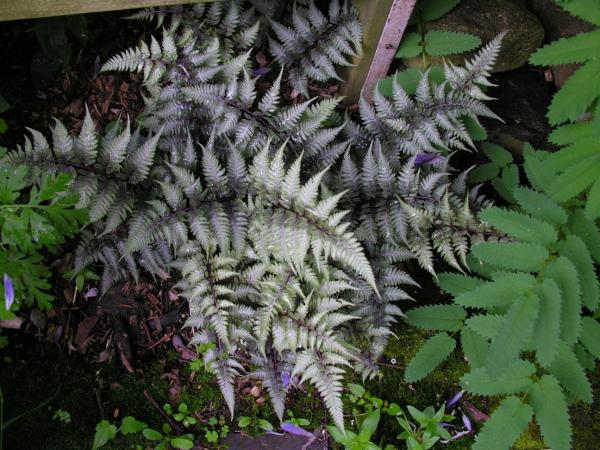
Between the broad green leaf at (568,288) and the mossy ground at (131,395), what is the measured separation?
1082mm

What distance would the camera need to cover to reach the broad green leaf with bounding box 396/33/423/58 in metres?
3.50

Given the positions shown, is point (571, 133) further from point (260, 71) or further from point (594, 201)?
point (260, 71)

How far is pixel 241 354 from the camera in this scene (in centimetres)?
332

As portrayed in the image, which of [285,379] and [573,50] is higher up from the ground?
[573,50]

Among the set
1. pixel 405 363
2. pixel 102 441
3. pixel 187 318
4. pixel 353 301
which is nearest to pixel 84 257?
pixel 187 318

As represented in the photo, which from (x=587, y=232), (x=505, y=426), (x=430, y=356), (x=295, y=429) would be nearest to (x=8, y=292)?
(x=295, y=429)

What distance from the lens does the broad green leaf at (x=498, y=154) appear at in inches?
144

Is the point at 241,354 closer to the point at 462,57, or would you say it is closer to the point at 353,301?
the point at 353,301

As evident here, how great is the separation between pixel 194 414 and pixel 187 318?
0.55 meters

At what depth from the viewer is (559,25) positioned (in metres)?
4.11

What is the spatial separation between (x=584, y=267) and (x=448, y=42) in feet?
5.25

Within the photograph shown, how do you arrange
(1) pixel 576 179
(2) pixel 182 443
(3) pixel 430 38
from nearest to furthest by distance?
(1) pixel 576 179 < (2) pixel 182 443 < (3) pixel 430 38

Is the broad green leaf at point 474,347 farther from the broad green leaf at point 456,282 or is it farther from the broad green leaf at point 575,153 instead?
the broad green leaf at point 575,153

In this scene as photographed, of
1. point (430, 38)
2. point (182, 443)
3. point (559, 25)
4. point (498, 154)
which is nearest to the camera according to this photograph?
point (182, 443)
